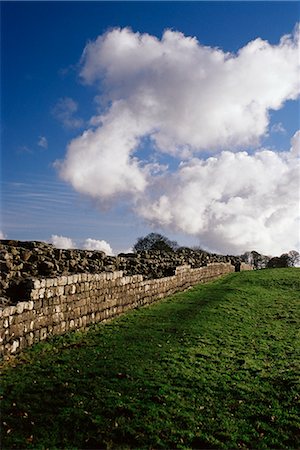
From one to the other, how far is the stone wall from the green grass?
1.81 feet

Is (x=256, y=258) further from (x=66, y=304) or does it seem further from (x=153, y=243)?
(x=66, y=304)

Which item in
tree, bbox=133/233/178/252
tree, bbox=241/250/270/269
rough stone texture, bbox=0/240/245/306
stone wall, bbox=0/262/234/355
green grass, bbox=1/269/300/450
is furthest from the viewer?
tree, bbox=241/250/270/269

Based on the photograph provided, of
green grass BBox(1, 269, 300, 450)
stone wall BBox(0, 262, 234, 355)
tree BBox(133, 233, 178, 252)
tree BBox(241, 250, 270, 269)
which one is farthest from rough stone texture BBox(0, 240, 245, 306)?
tree BBox(241, 250, 270, 269)

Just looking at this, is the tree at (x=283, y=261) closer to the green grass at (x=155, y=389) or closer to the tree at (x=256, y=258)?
the tree at (x=256, y=258)

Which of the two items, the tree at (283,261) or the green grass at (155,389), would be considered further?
the tree at (283,261)

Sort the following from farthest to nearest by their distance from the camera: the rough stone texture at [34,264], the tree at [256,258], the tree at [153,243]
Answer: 1. the tree at [256,258]
2. the tree at [153,243]
3. the rough stone texture at [34,264]

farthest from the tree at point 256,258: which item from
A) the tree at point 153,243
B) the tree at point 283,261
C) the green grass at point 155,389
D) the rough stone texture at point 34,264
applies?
the green grass at point 155,389

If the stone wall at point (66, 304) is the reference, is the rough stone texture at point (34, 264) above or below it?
above

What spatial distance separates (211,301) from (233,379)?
42.7ft

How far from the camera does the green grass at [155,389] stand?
29.4 feet

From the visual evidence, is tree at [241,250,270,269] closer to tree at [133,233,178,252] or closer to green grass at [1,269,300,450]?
tree at [133,233,178,252]

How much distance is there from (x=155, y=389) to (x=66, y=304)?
6074mm

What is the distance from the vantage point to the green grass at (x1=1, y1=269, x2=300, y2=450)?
29.4 ft

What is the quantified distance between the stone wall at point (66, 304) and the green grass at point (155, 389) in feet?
1.81
